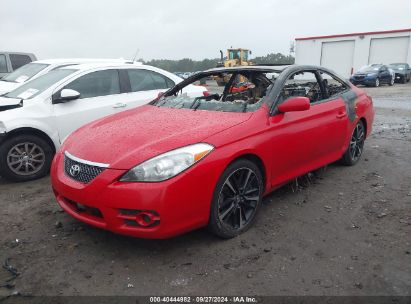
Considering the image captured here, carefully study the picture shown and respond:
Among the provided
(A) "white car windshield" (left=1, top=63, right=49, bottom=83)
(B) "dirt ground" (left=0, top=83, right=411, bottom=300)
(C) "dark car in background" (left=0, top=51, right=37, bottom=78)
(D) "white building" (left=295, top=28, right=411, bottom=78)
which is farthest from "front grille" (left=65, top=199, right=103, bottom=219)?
(D) "white building" (left=295, top=28, right=411, bottom=78)

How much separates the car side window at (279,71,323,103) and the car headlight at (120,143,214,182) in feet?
5.30

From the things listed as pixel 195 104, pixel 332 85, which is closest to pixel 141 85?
pixel 195 104

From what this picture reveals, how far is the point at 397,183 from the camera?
4.63m

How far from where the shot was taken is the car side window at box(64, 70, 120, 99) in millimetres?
5434

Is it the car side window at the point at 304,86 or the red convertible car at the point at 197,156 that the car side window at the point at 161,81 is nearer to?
the red convertible car at the point at 197,156

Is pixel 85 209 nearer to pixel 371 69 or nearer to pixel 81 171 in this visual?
pixel 81 171

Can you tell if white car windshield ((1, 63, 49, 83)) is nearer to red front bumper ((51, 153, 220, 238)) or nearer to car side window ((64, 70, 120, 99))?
car side window ((64, 70, 120, 99))

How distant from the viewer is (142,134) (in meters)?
3.22

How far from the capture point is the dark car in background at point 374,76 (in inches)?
868

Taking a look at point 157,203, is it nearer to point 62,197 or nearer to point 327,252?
point 62,197

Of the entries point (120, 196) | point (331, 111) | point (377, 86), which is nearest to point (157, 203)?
point (120, 196)

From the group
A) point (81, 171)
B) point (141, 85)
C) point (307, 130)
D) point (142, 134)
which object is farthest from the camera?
point (141, 85)

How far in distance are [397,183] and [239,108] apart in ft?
7.97

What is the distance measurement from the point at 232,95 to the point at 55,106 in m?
2.43
